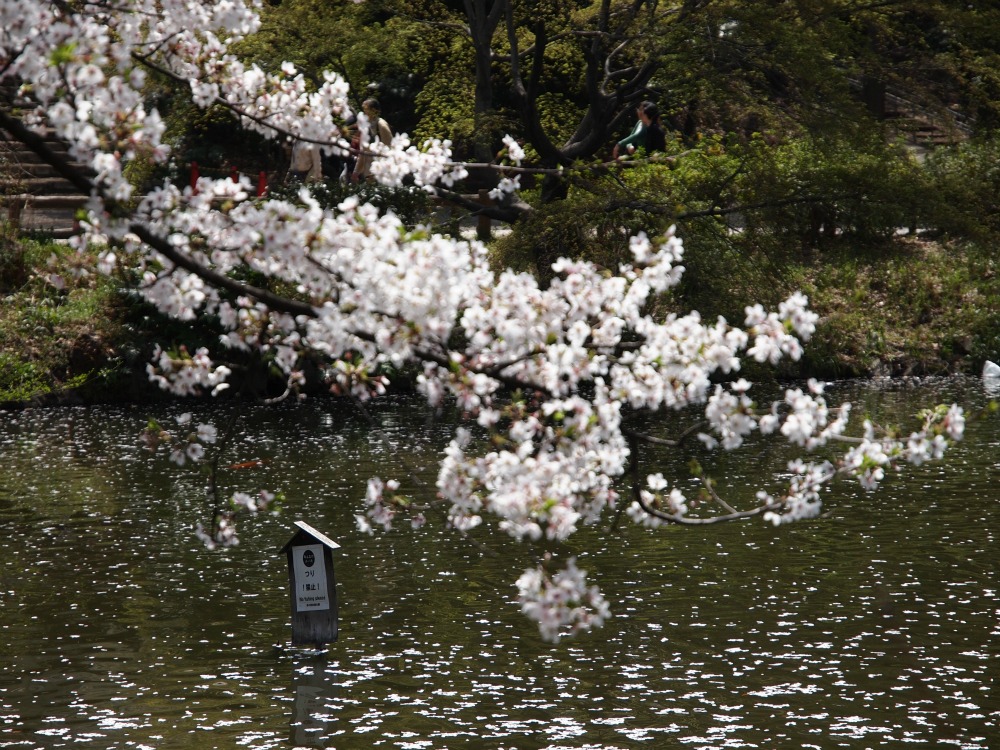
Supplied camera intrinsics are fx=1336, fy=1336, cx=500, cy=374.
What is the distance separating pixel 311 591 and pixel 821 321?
17830 mm

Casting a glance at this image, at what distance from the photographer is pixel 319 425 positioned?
2058cm

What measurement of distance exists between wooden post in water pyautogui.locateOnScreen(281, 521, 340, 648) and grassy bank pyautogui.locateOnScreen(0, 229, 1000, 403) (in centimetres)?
→ 1305

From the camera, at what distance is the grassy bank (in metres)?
23.1

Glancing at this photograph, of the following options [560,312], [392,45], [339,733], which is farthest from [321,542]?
[392,45]

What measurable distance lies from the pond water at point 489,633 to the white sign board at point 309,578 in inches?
14.3

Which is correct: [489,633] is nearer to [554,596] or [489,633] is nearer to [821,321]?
[554,596]

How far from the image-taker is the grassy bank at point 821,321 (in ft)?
75.7

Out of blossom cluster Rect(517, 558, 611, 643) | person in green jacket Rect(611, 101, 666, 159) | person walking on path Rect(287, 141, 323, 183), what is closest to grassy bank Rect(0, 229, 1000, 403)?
person in green jacket Rect(611, 101, 666, 159)

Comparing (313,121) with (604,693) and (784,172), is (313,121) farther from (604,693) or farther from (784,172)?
(784,172)

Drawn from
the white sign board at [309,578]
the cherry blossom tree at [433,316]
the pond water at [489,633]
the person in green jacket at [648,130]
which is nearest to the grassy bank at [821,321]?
the person in green jacket at [648,130]

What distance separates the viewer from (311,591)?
32.2ft

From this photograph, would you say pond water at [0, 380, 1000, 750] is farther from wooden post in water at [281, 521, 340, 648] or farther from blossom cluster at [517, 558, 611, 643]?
blossom cluster at [517, 558, 611, 643]

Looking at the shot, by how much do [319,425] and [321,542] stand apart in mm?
10961

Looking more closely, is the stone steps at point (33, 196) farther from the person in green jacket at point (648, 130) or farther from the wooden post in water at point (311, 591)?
the wooden post in water at point (311, 591)
